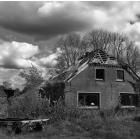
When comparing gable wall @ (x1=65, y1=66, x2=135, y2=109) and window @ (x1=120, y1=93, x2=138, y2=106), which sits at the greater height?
gable wall @ (x1=65, y1=66, x2=135, y2=109)

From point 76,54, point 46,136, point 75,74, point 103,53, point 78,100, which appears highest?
point 76,54

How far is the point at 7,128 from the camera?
48.5ft

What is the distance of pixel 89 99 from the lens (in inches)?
1030

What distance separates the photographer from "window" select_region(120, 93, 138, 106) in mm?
27609

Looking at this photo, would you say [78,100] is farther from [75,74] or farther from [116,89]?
[116,89]

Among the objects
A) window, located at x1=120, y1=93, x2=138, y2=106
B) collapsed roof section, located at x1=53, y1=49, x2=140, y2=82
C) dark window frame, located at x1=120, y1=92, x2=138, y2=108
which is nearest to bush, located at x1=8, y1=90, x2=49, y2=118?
collapsed roof section, located at x1=53, y1=49, x2=140, y2=82

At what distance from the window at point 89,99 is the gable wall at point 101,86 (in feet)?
1.78

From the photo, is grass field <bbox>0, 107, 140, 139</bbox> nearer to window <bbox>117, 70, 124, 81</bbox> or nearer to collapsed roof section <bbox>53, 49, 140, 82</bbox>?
collapsed roof section <bbox>53, 49, 140, 82</bbox>

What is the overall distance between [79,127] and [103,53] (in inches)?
554

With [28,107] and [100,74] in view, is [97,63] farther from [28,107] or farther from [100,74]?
[28,107]

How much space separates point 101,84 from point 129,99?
174 inches

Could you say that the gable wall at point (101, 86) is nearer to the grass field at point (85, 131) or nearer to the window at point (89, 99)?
the window at point (89, 99)

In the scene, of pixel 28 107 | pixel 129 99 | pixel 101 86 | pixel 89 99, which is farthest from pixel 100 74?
pixel 28 107

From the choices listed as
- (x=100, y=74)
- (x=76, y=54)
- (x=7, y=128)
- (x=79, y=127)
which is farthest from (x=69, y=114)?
(x=76, y=54)
